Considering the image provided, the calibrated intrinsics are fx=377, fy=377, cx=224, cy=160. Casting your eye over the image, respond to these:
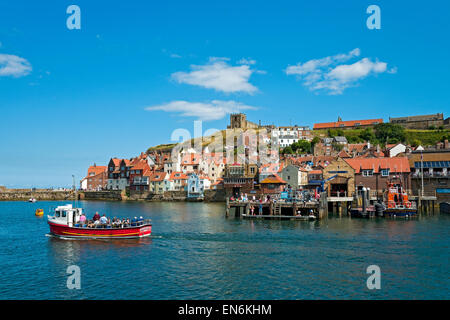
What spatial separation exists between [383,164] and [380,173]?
2.78m

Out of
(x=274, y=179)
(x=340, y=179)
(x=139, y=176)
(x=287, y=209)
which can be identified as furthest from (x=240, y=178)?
(x=287, y=209)

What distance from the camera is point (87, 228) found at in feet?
151

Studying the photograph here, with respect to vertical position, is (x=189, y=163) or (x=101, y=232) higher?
(x=189, y=163)

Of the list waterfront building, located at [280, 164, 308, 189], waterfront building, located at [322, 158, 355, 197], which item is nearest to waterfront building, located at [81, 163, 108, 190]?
waterfront building, located at [280, 164, 308, 189]

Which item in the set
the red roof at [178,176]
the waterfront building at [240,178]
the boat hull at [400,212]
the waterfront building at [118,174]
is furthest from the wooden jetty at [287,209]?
the waterfront building at [118,174]

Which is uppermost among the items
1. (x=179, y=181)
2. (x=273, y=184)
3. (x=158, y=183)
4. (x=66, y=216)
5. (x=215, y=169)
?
(x=215, y=169)

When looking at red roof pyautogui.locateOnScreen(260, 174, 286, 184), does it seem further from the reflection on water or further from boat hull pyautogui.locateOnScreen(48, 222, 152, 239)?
boat hull pyautogui.locateOnScreen(48, 222, 152, 239)

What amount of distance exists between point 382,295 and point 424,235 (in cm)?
2730

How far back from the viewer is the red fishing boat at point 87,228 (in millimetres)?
46250

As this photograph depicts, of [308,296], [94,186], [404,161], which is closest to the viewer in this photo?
[308,296]

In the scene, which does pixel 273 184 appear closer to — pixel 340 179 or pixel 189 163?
pixel 340 179
